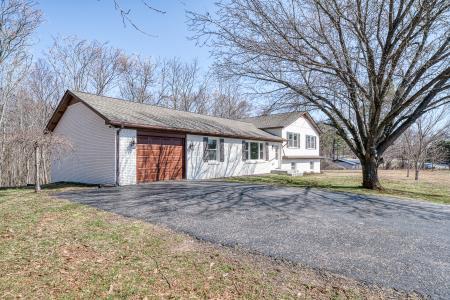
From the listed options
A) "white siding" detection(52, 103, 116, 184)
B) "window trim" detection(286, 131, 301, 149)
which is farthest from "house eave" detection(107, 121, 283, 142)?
"window trim" detection(286, 131, 301, 149)

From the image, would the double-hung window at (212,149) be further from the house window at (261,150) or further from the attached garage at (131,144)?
the house window at (261,150)

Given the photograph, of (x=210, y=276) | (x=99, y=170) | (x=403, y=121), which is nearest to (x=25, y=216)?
(x=210, y=276)

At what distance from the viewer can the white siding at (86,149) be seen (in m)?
13.8

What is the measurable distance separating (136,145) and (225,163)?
7125mm

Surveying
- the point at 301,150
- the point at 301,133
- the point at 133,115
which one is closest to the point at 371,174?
the point at 133,115

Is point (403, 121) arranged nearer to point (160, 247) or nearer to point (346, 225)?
point (346, 225)

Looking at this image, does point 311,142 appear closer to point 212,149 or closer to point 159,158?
point 212,149

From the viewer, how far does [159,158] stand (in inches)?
603

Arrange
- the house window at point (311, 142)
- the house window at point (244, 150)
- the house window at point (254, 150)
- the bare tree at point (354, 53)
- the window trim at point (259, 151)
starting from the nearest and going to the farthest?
1. the bare tree at point (354, 53)
2. the house window at point (244, 150)
3. the window trim at point (259, 151)
4. the house window at point (254, 150)
5. the house window at point (311, 142)

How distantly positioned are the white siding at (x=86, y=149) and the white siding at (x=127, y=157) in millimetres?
344

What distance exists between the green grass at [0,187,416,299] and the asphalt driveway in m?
0.46

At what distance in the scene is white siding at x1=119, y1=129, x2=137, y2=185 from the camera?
13531 millimetres

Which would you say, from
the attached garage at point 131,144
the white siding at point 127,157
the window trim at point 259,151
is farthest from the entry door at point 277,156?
the white siding at point 127,157

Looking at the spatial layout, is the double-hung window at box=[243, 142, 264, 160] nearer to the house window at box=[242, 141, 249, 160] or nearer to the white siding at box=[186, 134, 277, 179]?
the house window at box=[242, 141, 249, 160]
